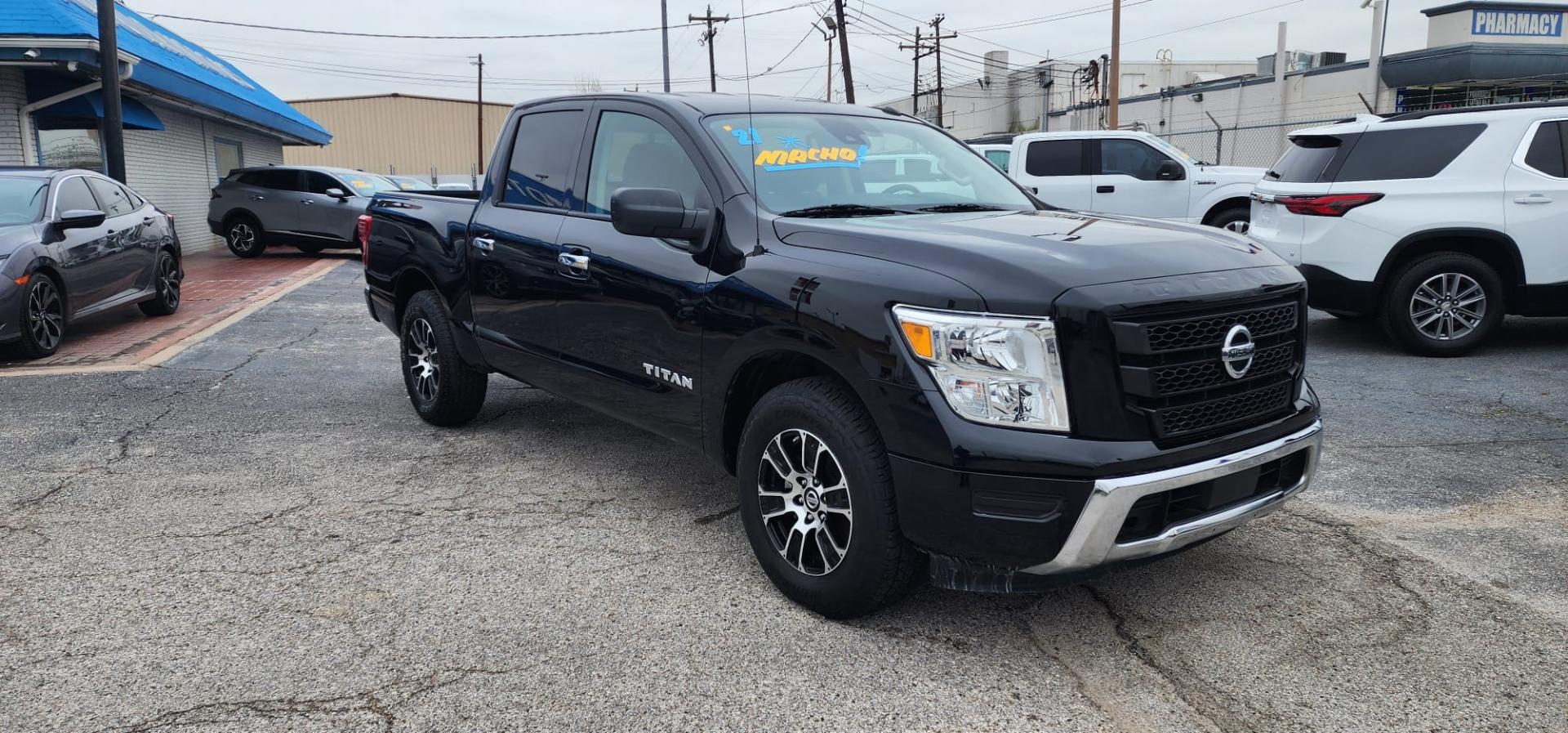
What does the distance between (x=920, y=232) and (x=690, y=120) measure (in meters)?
1.21

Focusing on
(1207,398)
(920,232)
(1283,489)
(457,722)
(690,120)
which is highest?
(690,120)

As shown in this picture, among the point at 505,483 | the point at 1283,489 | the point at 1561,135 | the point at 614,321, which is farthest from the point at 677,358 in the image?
the point at 1561,135

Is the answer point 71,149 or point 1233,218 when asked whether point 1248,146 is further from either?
point 71,149

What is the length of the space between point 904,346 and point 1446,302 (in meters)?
6.29

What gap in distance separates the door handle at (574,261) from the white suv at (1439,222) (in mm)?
5758

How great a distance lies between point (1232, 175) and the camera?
12969mm

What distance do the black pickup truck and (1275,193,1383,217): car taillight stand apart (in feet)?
13.8

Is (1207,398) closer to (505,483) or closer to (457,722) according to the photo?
(457,722)

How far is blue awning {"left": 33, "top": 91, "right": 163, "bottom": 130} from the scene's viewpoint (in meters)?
14.7

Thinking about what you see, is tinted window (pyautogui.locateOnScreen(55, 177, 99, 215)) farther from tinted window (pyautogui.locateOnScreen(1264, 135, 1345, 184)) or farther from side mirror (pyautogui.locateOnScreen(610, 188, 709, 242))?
tinted window (pyautogui.locateOnScreen(1264, 135, 1345, 184))

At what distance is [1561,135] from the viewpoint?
7.34 meters

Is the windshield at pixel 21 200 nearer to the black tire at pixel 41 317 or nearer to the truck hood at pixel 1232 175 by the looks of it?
the black tire at pixel 41 317

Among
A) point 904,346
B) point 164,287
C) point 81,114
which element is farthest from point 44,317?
point 81,114

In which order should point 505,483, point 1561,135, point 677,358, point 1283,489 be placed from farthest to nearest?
point 1561,135
point 505,483
point 677,358
point 1283,489
